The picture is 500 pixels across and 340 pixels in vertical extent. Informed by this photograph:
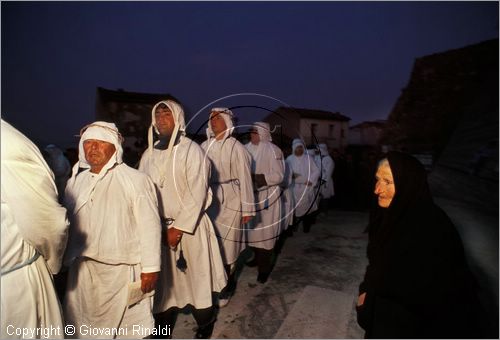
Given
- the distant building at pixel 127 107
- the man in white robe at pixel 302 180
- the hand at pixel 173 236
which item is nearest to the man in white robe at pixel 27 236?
the hand at pixel 173 236

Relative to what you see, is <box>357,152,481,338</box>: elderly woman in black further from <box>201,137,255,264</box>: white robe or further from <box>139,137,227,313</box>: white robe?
<box>201,137,255,264</box>: white robe

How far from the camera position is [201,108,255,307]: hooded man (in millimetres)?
3957

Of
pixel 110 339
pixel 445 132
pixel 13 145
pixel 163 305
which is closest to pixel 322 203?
pixel 163 305

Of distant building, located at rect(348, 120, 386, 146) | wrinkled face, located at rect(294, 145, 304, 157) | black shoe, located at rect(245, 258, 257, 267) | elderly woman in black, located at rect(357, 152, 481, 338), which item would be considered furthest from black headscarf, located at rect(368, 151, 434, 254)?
distant building, located at rect(348, 120, 386, 146)

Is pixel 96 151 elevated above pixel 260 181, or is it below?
above

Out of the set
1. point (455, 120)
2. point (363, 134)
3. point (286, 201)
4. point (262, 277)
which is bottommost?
point (262, 277)

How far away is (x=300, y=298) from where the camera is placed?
4047mm

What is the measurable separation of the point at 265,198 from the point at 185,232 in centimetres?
243

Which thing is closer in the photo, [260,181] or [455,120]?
[260,181]

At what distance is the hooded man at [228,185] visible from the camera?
396 centimetres

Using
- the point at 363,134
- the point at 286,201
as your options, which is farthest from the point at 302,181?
the point at 363,134

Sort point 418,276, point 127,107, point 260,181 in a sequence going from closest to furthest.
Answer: point 418,276 < point 260,181 < point 127,107

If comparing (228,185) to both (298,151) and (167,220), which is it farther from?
(298,151)

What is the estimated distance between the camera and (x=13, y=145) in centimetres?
151
